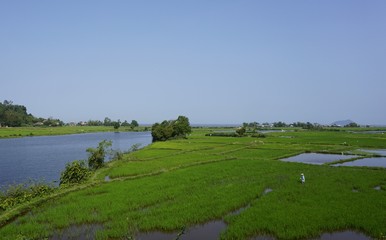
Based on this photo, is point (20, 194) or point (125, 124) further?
point (125, 124)

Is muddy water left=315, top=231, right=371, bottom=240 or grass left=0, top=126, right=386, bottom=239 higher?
grass left=0, top=126, right=386, bottom=239

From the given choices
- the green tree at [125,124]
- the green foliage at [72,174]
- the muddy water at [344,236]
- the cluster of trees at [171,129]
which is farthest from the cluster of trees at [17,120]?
the muddy water at [344,236]

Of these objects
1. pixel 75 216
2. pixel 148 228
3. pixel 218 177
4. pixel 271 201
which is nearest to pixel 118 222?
pixel 148 228

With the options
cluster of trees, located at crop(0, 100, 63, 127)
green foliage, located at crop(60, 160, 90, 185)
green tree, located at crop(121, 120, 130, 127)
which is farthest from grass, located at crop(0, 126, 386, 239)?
green tree, located at crop(121, 120, 130, 127)

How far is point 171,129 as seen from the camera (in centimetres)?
6669

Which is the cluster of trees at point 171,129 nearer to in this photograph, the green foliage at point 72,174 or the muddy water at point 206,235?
the green foliage at point 72,174

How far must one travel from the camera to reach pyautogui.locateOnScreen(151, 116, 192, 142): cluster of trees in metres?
65.8

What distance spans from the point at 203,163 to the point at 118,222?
17.5 metres

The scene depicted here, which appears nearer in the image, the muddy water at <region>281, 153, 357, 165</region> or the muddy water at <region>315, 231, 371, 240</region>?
the muddy water at <region>315, 231, 371, 240</region>

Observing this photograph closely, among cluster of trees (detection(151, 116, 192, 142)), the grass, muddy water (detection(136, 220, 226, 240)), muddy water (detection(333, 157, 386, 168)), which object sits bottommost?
muddy water (detection(136, 220, 226, 240))

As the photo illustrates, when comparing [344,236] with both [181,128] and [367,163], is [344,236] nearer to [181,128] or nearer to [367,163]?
[367,163]

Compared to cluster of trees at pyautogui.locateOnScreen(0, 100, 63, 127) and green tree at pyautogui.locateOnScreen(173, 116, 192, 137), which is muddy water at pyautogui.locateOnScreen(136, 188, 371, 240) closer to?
green tree at pyautogui.locateOnScreen(173, 116, 192, 137)

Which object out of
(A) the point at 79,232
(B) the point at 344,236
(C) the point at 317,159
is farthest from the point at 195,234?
(C) the point at 317,159

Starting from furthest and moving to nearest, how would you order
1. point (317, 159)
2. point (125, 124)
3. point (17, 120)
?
point (125, 124), point (17, 120), point (317, 159)
